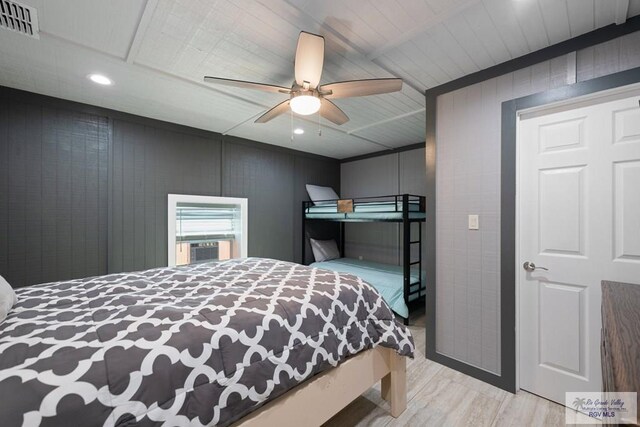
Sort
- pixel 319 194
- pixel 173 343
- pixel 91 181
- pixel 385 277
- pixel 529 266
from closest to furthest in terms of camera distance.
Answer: pixel 173 343 → pixel 529 266 → pixel 91 181 → pixel 385 277 → pixel 319 194

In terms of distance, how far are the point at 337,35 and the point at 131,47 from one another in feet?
4.30

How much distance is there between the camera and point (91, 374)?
0.78 metres

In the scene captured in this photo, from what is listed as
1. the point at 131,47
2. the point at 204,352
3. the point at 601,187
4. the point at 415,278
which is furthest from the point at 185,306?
the point at 415,278

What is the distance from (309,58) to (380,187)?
3.15 m

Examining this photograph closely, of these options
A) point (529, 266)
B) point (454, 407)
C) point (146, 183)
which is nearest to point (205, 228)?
point (146, 183)

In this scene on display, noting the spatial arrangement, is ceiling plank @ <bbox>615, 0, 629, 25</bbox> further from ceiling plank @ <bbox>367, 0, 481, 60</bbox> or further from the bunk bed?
the bunk bed

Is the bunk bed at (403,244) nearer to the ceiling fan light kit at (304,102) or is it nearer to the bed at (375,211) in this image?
the bed at (375,211)

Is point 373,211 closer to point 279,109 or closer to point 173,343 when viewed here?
point 279,109

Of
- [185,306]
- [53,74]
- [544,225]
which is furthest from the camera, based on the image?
[53,74]

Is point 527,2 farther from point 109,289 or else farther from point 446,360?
point 109,289

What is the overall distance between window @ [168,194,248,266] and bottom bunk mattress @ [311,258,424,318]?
4.43ft

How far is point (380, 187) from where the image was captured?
4.46m

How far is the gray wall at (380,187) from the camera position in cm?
405

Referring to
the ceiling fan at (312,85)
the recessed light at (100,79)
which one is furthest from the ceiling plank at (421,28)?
the recessed light at (100,79)
